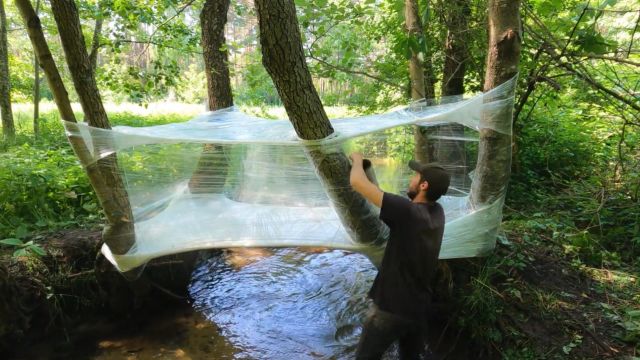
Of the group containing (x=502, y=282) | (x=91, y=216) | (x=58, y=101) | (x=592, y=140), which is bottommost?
(x=502, y=282)

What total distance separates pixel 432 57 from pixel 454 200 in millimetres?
2171

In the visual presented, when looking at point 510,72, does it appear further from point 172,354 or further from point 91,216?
point 91,216

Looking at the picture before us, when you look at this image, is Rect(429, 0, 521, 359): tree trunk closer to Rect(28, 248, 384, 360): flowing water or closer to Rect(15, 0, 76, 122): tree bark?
Rect(28, 248, 384, 360): flowing water

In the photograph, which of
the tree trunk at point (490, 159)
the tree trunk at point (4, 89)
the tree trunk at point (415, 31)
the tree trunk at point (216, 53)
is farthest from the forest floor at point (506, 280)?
the tree trunk at point (4, 89)

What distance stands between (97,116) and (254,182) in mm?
1137

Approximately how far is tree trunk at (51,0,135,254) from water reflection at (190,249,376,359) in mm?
1120

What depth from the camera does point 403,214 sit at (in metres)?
1.79

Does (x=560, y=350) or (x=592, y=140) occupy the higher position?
(x=592, y=140)

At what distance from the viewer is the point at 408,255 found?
1852mm

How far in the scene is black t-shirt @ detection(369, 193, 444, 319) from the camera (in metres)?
1.80

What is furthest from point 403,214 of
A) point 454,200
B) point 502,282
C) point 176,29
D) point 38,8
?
point 38,8

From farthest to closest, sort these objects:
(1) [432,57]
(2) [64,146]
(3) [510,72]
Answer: (2) [64,146] < (1) [432,57] < (3) [510,72]

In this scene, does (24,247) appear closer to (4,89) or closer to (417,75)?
(417,75)

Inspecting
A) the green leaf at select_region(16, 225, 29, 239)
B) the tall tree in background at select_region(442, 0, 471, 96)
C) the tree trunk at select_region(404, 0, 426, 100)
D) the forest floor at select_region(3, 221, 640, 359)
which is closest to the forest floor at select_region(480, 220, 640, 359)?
the forest floor at select_region(3, 221, 640, 359)
